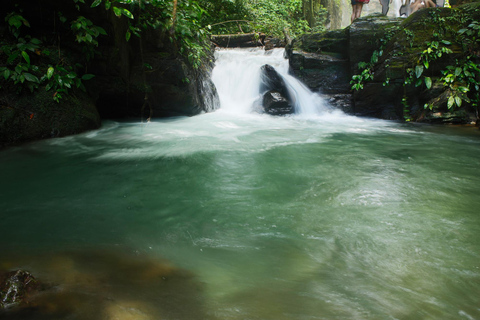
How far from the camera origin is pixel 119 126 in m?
6.77

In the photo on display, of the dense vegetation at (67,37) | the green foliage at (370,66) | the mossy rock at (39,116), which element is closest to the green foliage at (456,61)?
the green foliage at (370,66)

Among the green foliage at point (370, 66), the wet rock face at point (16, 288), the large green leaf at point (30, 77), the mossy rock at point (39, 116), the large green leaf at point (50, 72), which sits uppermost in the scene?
the green foliage at point (370, 66)

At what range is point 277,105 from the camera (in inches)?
368

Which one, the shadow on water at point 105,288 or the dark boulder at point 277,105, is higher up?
the dark boulder at point 277,105

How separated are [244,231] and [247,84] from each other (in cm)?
910

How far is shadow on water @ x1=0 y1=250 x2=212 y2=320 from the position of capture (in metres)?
1.26

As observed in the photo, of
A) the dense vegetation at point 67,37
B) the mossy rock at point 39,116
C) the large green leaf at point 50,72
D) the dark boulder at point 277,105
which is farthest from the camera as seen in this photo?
the dark boulder at point 277,105

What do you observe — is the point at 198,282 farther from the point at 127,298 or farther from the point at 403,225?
the point at 403,225

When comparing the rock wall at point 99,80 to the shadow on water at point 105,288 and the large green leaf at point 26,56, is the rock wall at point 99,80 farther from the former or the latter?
the shadow on water at point 105,288

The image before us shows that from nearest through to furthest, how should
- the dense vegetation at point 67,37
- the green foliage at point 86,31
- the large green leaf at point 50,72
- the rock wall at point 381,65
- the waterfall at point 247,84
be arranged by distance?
1. the dense vegetation at point 67,37
2. the large green leaf at point 50,72
3. the green foliage at point 86,31
4. the rock wall at point 381,65
5. the waterfall at point 247,84

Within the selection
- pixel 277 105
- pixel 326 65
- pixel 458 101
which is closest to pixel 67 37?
pixel 277 105

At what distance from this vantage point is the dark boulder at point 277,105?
9.32 meters

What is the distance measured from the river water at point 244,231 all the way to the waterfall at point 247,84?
540 cm

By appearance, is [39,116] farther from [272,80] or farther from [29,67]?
[272,80]
